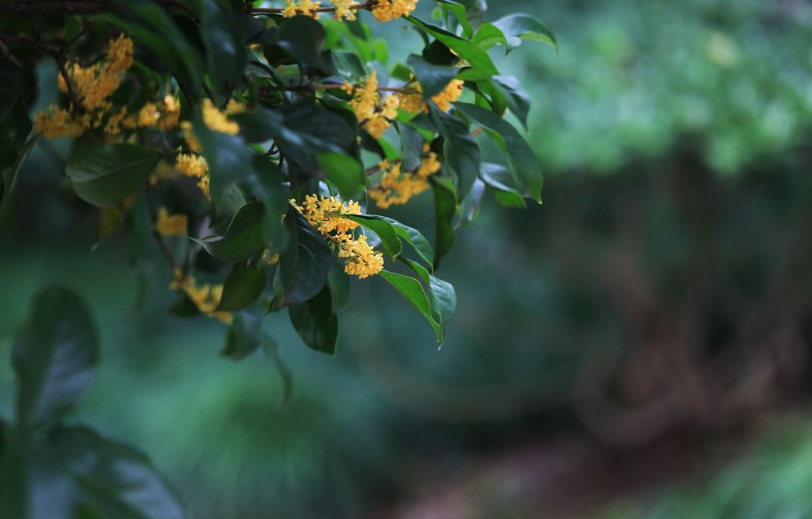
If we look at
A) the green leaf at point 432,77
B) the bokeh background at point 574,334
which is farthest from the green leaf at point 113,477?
the bokeh background at point 574,334

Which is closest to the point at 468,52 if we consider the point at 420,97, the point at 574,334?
the point at 420,97

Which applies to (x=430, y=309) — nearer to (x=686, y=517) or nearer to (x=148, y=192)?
(x=148, y=192)

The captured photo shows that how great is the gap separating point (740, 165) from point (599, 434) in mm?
899

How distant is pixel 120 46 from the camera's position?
385mm

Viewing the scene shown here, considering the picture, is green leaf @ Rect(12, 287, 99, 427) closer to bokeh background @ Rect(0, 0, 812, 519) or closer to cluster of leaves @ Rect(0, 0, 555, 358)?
cluster of leaves @ Rect(0, 0, 555, 358)

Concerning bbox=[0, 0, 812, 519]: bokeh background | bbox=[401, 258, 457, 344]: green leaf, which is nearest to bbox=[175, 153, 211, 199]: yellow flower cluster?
bbox=[401, 258, 457, 344]: green leaf

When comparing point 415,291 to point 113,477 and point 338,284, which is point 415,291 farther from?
point 113,477

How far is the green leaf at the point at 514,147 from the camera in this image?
392 millimetres

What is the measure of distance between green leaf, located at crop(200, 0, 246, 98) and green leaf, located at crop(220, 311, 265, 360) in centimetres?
Answer: 26

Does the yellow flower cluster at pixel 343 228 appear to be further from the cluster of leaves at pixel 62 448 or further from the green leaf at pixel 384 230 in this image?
the cluster of leaves at pixel 62 448

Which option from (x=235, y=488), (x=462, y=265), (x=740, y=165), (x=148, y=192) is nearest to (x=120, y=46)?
(x=148, y=192)

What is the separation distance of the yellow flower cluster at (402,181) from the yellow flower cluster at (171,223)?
0.15 meters

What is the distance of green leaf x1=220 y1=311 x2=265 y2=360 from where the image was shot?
0.55 meters

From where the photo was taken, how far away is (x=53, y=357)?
512mm
